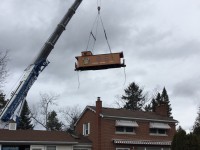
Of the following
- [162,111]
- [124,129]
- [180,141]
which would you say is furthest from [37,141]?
[162,111]

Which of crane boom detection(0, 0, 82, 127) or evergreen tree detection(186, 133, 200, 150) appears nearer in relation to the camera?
crane boom detection(0, 0, 82, 127)

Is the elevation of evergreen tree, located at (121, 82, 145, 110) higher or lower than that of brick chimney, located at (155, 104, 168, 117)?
higher

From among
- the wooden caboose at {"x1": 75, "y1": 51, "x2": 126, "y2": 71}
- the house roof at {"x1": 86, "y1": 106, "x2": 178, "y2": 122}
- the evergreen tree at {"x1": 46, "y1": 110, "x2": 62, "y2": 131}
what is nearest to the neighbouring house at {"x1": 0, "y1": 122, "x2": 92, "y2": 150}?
the house roof at {"x1": 86, "y1": 106, "x2": 178, "y2": 122}

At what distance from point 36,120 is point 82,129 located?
2811 cm

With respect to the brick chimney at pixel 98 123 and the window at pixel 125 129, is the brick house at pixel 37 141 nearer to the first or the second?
the brick chimney at pixel 98 123

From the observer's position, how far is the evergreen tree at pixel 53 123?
8169 cm

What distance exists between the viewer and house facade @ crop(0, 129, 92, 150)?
37.0 m

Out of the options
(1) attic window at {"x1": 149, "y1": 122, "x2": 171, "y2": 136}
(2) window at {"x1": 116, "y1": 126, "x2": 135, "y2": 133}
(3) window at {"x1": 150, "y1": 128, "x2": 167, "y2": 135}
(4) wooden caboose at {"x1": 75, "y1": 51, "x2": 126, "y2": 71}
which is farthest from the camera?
(3) window at {"x1": 150, "y1": 128, "x2": 167, "y2": 135}

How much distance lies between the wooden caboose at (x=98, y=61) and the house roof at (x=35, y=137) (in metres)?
15.0

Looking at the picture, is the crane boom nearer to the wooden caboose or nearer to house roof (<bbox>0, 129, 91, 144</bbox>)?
the wooden caboose

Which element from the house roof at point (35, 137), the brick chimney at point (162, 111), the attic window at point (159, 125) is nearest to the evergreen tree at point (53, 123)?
the brick chimney at point (162, 111)

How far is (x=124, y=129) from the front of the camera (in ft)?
149

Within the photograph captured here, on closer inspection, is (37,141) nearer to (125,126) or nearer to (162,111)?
(125,126)

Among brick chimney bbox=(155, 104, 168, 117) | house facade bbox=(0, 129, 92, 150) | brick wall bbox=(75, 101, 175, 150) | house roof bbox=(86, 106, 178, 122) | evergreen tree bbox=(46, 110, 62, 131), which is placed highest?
evergreen tree bbox=(46, 110, 62, 131)
